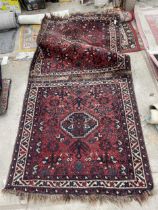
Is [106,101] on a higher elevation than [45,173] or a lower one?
higher

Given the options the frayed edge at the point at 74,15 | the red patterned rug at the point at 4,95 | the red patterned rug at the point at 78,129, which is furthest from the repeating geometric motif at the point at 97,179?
the frayed edge at the point at 74,15

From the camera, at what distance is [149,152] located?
1.93 m

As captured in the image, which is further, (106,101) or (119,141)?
(106,101)

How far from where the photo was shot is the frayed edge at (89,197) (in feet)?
5.63

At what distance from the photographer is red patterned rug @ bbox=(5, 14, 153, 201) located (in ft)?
5.94

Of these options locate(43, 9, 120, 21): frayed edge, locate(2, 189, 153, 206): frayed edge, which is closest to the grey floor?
locate(2, 189, 153, 206): frayed edge

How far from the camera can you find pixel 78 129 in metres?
2.12

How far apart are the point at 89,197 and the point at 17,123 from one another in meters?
0.87

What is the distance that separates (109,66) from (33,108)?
0.83m

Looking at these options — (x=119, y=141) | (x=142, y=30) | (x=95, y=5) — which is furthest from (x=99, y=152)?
(x=95, y=5)

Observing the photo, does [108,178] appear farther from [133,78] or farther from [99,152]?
[133,78]

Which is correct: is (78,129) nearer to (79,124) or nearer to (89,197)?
(79,124)

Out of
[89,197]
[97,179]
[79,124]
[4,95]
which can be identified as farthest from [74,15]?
[89,197]

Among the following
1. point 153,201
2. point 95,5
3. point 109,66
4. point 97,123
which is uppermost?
point 95,5
